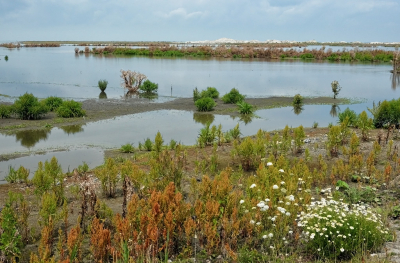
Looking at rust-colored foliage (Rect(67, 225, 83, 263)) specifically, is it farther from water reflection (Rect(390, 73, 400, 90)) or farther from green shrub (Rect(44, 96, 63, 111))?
water reflection (Rect(390, 73, 400, 90))

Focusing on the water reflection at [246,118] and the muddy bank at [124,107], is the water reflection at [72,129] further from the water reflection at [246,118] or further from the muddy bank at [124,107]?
the water reflection at [246,118]

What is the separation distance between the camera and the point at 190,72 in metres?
36.0

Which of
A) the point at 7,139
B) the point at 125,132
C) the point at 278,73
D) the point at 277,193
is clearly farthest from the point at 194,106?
the point at 278,73

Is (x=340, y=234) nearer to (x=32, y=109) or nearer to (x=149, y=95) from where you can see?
(x=32, y=109)

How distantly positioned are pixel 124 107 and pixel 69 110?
3.43 meters

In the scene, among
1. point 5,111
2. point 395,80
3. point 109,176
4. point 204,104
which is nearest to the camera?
point 109,176

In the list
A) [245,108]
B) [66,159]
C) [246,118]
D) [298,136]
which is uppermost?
[298,136]

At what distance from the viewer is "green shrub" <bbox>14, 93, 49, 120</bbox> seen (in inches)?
602

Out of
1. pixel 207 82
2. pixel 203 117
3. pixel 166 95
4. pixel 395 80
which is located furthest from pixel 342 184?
pixel 395 80

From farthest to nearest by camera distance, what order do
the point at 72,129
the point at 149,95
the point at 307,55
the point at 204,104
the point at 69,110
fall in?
the point at 307,55 < the point at 149,95 < the point at 204,104 < the point at 69,110 < the point at 72,129

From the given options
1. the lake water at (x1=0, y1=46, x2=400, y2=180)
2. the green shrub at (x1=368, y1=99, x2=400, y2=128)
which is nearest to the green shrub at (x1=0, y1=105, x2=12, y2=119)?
the lake water at (x1=0, y1=46, x2=400, y2=180)

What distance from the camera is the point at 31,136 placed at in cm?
1318

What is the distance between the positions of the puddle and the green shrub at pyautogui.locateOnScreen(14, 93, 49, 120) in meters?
5.04

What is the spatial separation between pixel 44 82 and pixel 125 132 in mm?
17052
